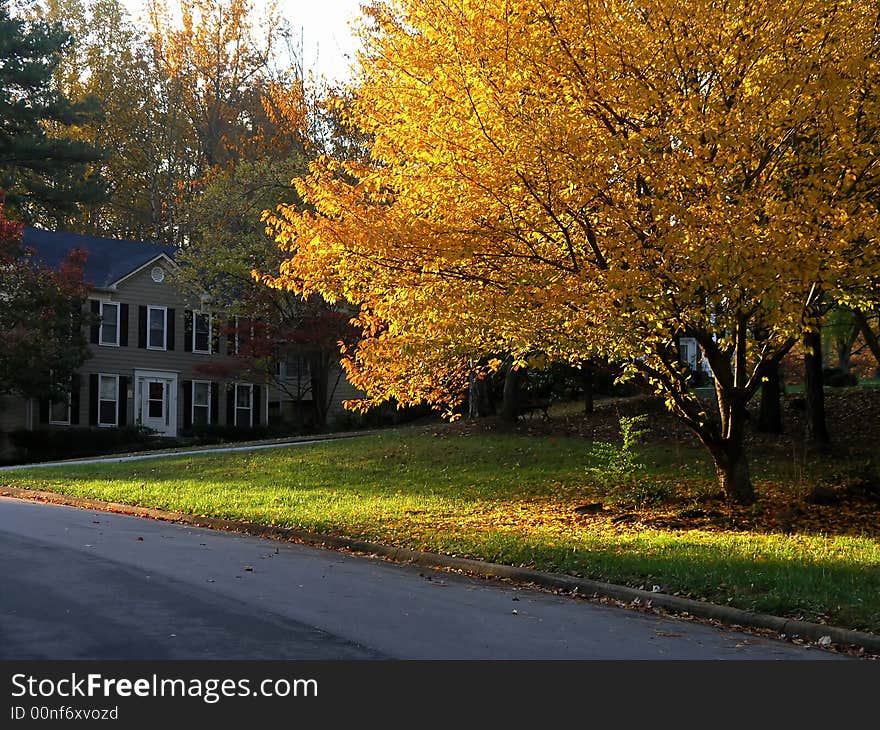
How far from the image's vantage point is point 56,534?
551 inches

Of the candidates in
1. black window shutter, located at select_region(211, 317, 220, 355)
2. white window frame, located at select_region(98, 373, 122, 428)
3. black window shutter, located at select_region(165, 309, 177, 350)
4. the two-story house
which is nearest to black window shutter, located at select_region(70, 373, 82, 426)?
the two-story house

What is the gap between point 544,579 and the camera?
1219cm

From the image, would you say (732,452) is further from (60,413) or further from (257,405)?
(257,405)

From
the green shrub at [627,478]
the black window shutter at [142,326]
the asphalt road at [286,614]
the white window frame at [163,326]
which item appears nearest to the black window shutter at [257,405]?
the white window frame at [163,326]

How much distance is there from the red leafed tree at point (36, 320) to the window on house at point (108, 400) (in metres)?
3.83

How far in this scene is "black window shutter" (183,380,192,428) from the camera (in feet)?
146

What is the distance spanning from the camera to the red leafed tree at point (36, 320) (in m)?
34.0

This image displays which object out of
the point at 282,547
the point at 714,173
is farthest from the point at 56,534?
the point at 714,173

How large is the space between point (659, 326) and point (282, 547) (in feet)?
19.6

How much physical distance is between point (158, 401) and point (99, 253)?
669cm

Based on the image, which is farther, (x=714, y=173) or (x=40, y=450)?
(x=40, y=450)

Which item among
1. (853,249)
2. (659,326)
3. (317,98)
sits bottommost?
(659,326)

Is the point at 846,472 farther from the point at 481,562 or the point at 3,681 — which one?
the point at 3,681

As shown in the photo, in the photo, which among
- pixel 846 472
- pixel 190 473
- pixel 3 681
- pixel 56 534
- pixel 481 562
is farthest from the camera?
pixel 190 473
